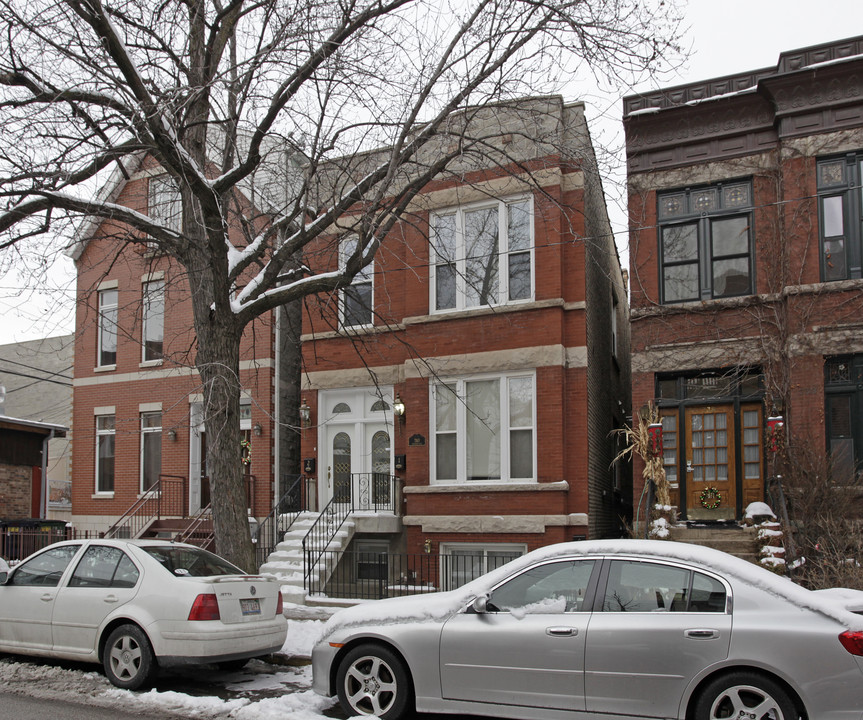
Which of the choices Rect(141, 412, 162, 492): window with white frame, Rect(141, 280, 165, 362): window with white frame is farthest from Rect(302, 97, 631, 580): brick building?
Rect(141, 280, 165, 362): window with white frame

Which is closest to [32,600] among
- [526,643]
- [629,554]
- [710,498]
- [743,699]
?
[526,643]

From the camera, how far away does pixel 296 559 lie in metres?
15.6

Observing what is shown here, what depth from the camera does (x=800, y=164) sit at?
591 inches

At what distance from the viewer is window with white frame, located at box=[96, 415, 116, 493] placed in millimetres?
21125

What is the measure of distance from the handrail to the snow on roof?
1295 cm

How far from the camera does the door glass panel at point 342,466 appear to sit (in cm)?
1775

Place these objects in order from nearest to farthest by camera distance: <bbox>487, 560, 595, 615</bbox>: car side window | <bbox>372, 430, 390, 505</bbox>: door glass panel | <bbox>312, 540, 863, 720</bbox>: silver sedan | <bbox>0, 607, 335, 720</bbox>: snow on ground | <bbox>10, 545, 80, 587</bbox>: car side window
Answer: <bbox>312, 540, 863, 720</bbox>: silver sedan
<bbox>487, 560, 595, 615</bbox>: car side window
<bbox>0, 607, 335, 720</bbox>: snow on ground
<bbox>10, 545, 80, 587</bbox>: car side window
<bbox>372, 430, 390, 505</bbox>: door glass panel

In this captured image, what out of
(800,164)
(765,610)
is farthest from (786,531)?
(765,610)

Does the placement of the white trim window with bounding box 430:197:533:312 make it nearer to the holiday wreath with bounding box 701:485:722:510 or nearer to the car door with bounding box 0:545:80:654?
the holiday wreath with bounding box 701:485:722:510

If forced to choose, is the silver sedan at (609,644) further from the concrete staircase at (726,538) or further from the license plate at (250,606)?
the concrete staircase at (726,538)

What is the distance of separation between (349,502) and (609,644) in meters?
11.7

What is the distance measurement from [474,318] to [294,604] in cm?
627

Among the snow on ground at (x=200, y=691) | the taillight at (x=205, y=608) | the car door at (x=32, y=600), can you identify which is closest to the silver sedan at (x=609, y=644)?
the snow on ground at (x=200, y=691)

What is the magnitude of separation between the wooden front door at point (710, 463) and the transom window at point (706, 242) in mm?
2243
